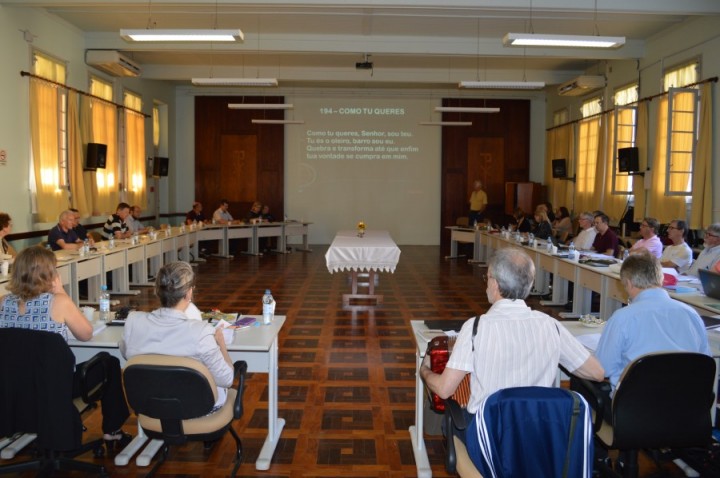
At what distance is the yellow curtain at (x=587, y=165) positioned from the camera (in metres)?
11.6

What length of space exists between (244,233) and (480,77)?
576 centimetres

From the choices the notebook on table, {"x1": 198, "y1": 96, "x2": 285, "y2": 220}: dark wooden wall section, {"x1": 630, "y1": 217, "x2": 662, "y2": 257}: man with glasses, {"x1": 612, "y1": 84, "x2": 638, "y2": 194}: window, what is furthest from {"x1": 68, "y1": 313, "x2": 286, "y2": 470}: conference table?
{"x1": 198, "y1": 96, "x2": 285, "y2": 220}: dark wooden wall section

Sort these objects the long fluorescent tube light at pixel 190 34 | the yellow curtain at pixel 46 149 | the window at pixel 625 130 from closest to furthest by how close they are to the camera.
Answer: the long fluorescent tube light at pixel 190 34, the yellow curtain at pixel 46 149, the window at pixel 625 130

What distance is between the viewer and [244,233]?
12453mm

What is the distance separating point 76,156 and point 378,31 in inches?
194

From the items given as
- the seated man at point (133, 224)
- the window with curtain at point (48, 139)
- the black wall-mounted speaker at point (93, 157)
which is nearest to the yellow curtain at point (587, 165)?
the seated man at point (133, 224)

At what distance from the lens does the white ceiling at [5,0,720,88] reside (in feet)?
24.7

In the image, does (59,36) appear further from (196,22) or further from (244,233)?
(244,233)

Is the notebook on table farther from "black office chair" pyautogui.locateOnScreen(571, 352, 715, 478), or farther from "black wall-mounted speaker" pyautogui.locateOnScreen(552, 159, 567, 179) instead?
"black wall-mounted speaker" pyautogui.locateOnScreen(552, 159, 567, 179)

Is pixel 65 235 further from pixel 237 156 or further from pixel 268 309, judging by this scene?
pixel 237 156

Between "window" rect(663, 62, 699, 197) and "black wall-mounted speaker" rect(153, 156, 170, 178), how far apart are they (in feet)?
31.4

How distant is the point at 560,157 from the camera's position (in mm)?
13578

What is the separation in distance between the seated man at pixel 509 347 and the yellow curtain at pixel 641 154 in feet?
27.7

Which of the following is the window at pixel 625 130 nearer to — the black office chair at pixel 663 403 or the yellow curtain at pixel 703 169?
the yellow curtain at pixel 703 169
